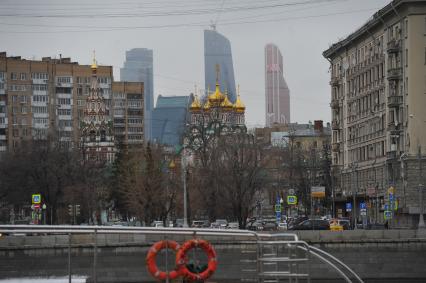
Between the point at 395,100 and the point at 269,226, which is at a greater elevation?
the point at 395,100

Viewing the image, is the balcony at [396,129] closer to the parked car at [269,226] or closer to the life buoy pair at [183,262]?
the parked car at [269,226]

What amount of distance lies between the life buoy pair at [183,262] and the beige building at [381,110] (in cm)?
6684

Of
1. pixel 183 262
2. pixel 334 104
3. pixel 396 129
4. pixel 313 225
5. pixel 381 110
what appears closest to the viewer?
pixel 183 262

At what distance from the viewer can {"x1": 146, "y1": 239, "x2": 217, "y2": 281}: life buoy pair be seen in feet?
69.1

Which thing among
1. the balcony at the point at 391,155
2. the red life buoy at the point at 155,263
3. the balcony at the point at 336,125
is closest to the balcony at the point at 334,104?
the balcony at the point at 336,125

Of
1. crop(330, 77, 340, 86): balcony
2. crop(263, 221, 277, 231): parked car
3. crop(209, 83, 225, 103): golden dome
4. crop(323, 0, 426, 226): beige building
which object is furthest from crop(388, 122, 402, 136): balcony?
crop(209, 83, 225, 103): golden dome

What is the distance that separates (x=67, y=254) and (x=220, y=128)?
8975cm

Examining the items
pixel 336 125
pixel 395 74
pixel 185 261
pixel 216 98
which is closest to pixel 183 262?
pixel 185 261

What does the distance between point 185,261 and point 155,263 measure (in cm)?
60

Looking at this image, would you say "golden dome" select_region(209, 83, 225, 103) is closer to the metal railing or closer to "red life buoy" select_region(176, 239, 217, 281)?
the metal railing

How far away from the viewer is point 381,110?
10731cm

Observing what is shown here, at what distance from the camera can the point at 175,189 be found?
105812mm

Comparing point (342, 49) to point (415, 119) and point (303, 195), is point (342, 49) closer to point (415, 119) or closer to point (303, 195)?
point (303, 195)

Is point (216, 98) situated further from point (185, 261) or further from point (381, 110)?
point (185, 261)
